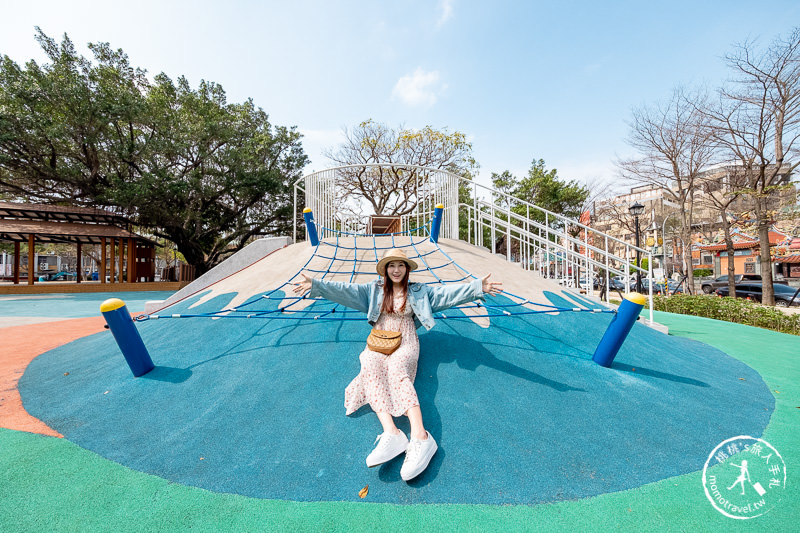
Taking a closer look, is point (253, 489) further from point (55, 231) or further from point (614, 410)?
point (55, 231)

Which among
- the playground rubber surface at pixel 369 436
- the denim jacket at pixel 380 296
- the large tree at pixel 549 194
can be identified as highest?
the large tree at pixel 549 194

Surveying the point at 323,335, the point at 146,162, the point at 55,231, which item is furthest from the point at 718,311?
the point at 55,231

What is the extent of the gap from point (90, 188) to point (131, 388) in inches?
742

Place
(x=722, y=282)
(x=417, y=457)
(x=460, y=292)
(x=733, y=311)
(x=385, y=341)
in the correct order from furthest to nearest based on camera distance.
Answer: (x=722, y=282), (x=733, y=311), (x=460, y=292), (x=385, y=341), (x=417, y=457)

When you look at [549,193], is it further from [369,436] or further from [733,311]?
[369,436]

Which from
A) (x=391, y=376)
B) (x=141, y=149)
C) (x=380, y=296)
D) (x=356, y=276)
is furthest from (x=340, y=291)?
(x=141, y=149)

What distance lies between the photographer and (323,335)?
3.38 m

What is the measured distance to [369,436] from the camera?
2.24 m

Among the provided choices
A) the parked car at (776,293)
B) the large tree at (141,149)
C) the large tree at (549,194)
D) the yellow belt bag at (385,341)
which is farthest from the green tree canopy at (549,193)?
the yellow belt bag at (385,341)

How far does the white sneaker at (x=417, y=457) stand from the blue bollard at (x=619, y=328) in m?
2.07

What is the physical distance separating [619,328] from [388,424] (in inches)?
92.0

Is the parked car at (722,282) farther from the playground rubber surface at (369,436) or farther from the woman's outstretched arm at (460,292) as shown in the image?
the woman's outstretched arm at (460,292)

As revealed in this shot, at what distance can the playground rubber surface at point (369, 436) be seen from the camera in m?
1.74

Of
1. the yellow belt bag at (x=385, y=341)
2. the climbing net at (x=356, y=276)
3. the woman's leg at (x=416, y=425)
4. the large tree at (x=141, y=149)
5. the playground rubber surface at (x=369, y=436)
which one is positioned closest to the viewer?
the playground rubber surface at (x=369, y=436)
